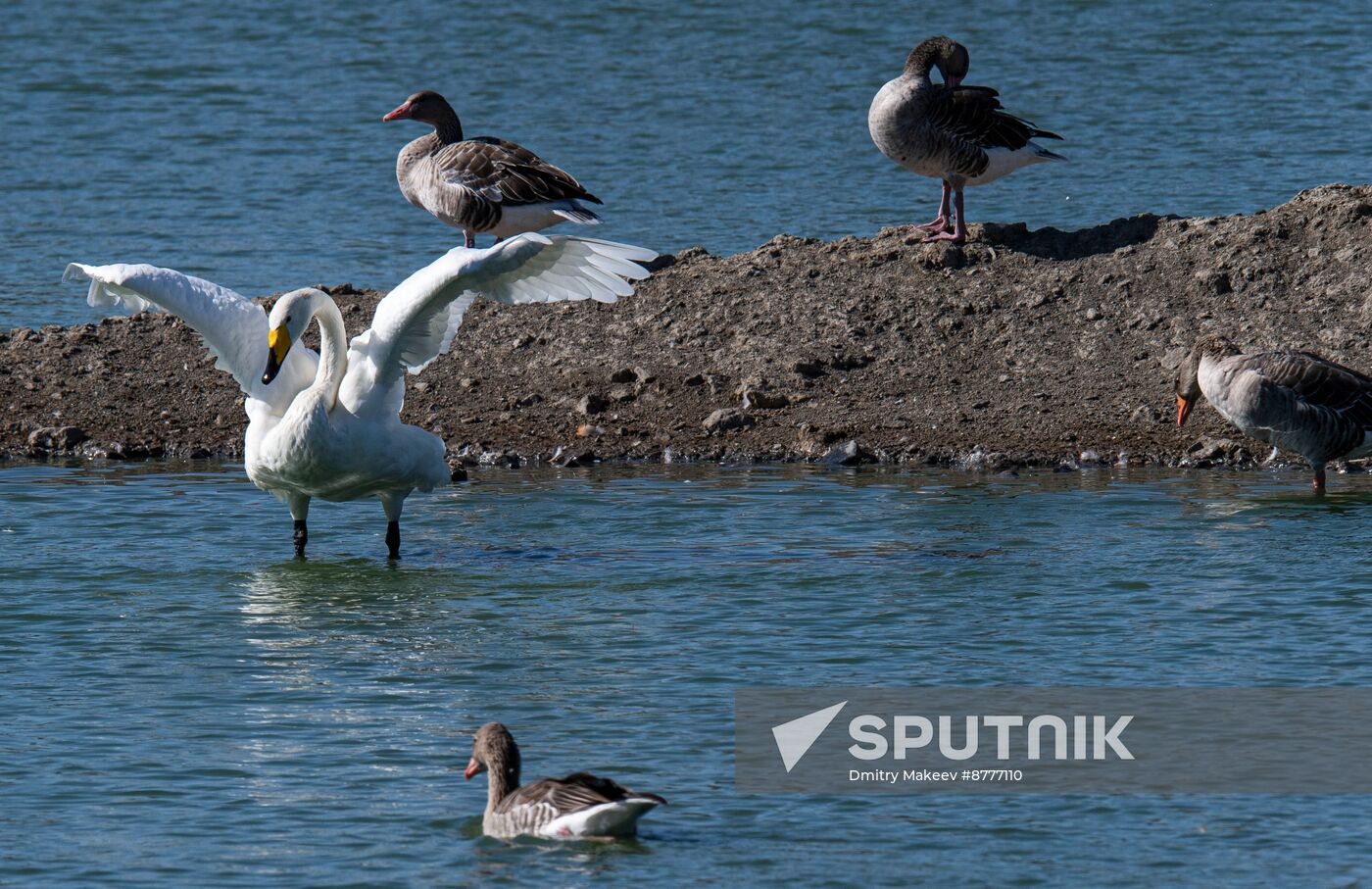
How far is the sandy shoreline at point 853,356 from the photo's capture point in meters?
14.7

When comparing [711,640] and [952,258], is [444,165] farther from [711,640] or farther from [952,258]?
[711,640]

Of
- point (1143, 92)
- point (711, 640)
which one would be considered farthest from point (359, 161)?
point (711, 640)

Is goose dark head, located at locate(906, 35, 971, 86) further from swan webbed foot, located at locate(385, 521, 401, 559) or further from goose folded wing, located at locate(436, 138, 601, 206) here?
swan webbed foot, located at locate(385, 521, 401, 559)

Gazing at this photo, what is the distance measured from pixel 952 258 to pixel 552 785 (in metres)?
9.33

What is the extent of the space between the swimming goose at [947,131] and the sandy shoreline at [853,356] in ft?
1.65

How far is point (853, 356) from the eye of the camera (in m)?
15.6

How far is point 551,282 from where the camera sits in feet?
37.9

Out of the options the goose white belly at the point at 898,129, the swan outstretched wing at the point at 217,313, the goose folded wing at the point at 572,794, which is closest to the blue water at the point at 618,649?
the goose folded wing at the point at 572,794

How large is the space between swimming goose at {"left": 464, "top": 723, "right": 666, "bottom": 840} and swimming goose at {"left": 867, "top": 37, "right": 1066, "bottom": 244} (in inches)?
369

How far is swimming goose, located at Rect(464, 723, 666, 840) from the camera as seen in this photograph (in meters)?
7.45

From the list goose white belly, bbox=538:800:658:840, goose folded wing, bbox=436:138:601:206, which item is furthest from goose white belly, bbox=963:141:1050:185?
goose white belly, bbox=538:800:658:840

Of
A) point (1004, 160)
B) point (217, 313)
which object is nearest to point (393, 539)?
point (217, 313)

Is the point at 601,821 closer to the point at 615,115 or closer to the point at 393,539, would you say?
the point at 393,539

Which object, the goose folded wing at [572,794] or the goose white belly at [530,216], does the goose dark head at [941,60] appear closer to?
the goose white belly at [530,216]
